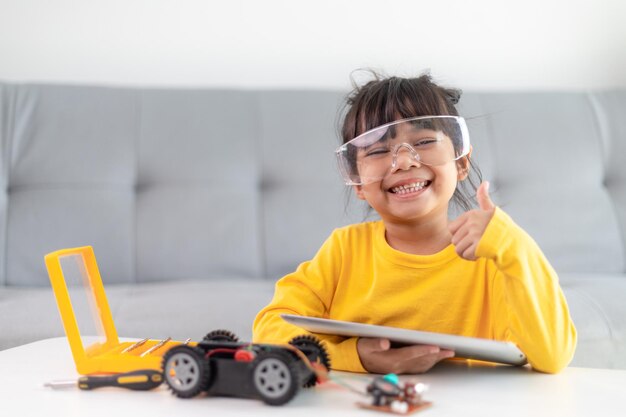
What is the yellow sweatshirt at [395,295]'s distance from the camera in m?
0.97

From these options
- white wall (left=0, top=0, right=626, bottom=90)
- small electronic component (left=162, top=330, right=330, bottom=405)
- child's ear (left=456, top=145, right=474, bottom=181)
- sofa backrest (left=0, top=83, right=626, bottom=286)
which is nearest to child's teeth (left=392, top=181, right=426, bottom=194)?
child's ear (left=456, top=145, right=474, bottom=181)

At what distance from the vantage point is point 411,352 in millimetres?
886

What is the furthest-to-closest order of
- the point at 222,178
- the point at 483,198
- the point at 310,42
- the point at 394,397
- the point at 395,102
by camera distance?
the point at 310,42 → the point at 222,178 → the point at 395,102 → the point at 483,198 → the point at 394,397

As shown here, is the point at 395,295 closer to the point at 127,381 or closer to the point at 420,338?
the point at 420,338

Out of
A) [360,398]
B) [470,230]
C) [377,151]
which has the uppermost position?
[377,151]

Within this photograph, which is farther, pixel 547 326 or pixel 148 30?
pixel 148 30

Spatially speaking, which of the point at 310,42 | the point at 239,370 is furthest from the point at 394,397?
the point at 310,42

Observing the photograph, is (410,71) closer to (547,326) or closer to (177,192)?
(177,192)

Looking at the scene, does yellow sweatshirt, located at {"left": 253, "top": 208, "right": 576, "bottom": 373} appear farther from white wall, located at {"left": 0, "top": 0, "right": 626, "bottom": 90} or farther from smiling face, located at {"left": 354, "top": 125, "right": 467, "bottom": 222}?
white wall, located at {"left": 0, "top": 0, "right": 626, "bottom": 90}

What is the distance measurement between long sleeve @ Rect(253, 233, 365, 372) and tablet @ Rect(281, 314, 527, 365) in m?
0.16

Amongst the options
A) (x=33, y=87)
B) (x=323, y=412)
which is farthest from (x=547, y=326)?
(x=33, y=87)

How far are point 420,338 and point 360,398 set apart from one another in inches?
3.9

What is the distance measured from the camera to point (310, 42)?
2615mm

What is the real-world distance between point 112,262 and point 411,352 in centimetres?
135
